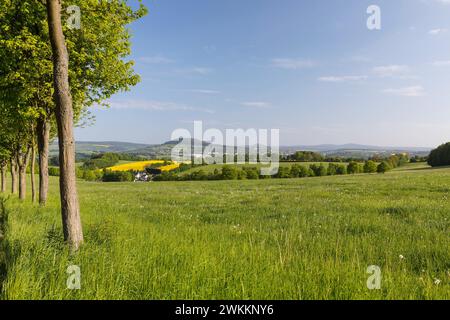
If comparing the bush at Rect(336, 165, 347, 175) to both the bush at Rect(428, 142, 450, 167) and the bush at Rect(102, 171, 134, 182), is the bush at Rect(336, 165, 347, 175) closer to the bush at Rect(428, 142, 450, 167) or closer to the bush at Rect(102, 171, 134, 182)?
the bush at Rect(428, 142, 450, 167)

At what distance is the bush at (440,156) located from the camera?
88812mm

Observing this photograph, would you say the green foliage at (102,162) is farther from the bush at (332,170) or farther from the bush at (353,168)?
the bush at (353,168)

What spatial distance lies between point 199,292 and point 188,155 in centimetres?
11505

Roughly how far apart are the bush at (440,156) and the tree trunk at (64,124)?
344 ft

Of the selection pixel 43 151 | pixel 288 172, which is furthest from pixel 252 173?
pixel 43 151

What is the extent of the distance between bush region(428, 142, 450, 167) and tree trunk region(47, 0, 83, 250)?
104841mm

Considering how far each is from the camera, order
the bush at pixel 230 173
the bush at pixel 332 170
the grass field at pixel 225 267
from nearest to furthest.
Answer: the grass field at pixel 225 267 < the bush at pixel 230 173 < the bush at pixel 332 170

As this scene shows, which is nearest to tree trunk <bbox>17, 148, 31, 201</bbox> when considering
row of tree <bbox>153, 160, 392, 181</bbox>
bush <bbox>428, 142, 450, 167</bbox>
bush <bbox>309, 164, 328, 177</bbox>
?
row of tree <bbox>153, 160, 392, 181</bbox>

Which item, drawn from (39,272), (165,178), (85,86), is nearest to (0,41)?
(85,86)

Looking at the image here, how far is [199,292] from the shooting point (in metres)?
4.48

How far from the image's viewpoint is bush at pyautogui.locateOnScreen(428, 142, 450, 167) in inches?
3497

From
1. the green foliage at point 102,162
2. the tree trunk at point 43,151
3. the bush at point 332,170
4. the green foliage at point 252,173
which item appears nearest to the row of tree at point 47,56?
the tree trunk at point 43,151

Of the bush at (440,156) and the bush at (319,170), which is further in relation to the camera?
the bush at (319,170)
